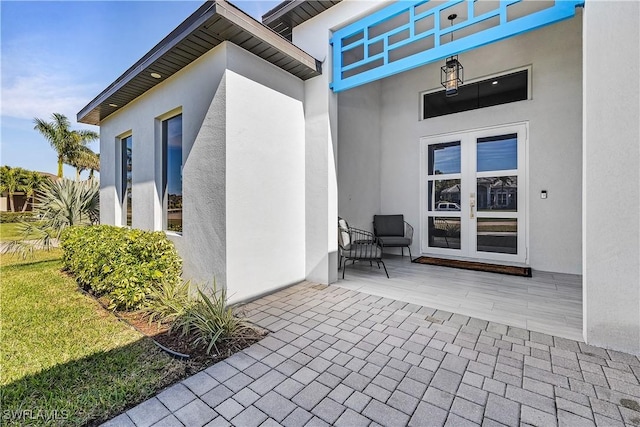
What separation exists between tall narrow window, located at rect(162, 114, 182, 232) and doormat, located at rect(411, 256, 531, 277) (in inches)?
193

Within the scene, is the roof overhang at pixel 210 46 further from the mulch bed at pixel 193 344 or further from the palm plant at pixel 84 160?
the palm plant at pixel 84 160

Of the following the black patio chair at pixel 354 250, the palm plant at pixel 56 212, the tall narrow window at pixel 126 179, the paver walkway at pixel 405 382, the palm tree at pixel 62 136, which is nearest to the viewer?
the paver walkway at pixel 405 382

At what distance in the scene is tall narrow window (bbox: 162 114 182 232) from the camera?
4.64 meters

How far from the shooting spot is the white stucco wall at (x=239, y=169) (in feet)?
11.8

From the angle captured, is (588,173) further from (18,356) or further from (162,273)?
(18,356)

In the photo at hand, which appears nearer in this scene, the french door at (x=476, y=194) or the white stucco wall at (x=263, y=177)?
the white stucco wall at (x=263, y=177)

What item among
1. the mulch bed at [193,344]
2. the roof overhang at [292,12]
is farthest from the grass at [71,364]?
the roof overhang at [292,12]

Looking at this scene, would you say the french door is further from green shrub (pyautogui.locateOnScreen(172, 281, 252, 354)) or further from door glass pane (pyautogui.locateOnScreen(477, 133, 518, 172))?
green shrub (pyautogui.locateOnScreen(172, 281, 252, 354))

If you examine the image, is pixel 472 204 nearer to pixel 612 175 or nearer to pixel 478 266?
pixel 478 266

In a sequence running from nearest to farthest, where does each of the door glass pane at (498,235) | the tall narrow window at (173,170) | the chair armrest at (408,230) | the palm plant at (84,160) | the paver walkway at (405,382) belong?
the paver walkway at (405,382) → the tall narrow window at (173,170) → the door glass pane at (498,235) → the chair armrest at (408,230) → the palm plant at (84,160)

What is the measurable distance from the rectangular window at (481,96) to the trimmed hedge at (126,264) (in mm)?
6149

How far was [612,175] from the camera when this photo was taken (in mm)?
2414

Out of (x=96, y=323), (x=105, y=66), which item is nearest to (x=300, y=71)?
(x=96, y=323)

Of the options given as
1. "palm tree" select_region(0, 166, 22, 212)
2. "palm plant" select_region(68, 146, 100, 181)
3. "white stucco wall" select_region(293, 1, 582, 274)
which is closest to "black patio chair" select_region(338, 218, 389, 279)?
"white stucco wall" select_region(293, 1, 582, 274)
